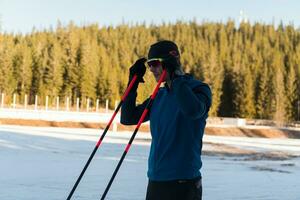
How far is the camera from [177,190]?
9.87 feet

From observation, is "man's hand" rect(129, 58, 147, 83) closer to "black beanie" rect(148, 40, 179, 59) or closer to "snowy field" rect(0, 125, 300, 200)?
"black beanie" rect(148, 40, 179, 59)

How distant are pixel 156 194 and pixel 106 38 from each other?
143m

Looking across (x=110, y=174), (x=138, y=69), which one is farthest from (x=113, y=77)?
(x=138, y=69)

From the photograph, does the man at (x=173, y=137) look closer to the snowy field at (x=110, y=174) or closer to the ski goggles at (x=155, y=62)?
the ski goggles at (x=155, y=62)

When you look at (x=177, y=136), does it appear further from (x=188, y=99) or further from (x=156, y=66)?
(x=156, y=66)

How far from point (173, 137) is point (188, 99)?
298mm

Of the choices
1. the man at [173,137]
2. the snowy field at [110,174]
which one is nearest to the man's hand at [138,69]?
the man at [173,137]

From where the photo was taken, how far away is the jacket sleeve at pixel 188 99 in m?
2.79

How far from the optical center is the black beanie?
3014 mm

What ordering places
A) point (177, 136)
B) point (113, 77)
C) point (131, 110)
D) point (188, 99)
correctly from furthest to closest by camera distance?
point (113, 77) < point (131, 110) < point (177, 136) < point (188, 99)

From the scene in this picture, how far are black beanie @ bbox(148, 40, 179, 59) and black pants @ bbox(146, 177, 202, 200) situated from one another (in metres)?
0.72

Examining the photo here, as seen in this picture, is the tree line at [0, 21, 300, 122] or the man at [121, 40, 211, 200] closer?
the man at [121, 40, 211, 200]

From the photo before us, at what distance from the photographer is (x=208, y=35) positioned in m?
163

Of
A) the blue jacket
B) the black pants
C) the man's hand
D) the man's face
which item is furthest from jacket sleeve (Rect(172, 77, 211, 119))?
the man's hand
